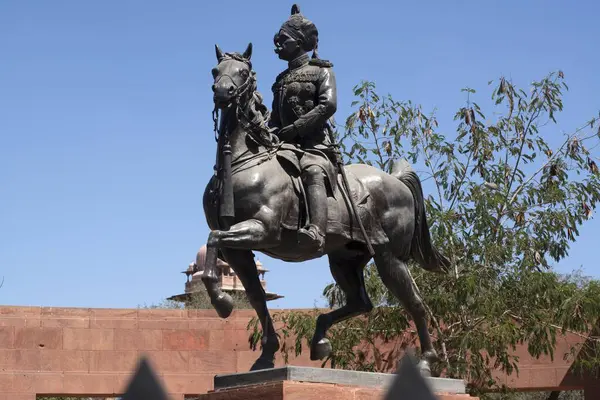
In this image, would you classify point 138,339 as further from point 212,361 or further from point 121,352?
point 212,361

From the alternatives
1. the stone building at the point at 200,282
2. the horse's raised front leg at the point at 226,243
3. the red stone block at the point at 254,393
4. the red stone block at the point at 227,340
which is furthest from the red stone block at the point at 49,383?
the stone building at the point at 200,282

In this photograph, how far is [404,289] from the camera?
8039 millimetres

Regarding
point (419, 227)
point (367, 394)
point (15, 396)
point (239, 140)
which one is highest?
point (239, 140)

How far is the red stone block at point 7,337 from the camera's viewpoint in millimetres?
15969

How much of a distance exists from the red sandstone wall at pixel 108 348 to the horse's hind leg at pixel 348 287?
8514 mm

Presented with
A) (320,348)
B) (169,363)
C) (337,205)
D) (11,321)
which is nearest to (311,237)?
(337,205)

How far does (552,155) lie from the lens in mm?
16375

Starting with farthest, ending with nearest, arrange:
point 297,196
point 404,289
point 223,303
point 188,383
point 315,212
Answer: point 188,383 < point 404,289 < point 297,196 < point 315,212 < point 223,303

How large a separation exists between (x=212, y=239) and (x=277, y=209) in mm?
616

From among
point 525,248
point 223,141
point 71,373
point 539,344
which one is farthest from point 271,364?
point 71,373

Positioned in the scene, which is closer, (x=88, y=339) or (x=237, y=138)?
(x=237, y=138)

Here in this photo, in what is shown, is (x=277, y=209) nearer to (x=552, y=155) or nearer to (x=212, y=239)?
(x=212, y=239)

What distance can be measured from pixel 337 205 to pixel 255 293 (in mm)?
919

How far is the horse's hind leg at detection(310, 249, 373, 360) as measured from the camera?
25.8 ft
